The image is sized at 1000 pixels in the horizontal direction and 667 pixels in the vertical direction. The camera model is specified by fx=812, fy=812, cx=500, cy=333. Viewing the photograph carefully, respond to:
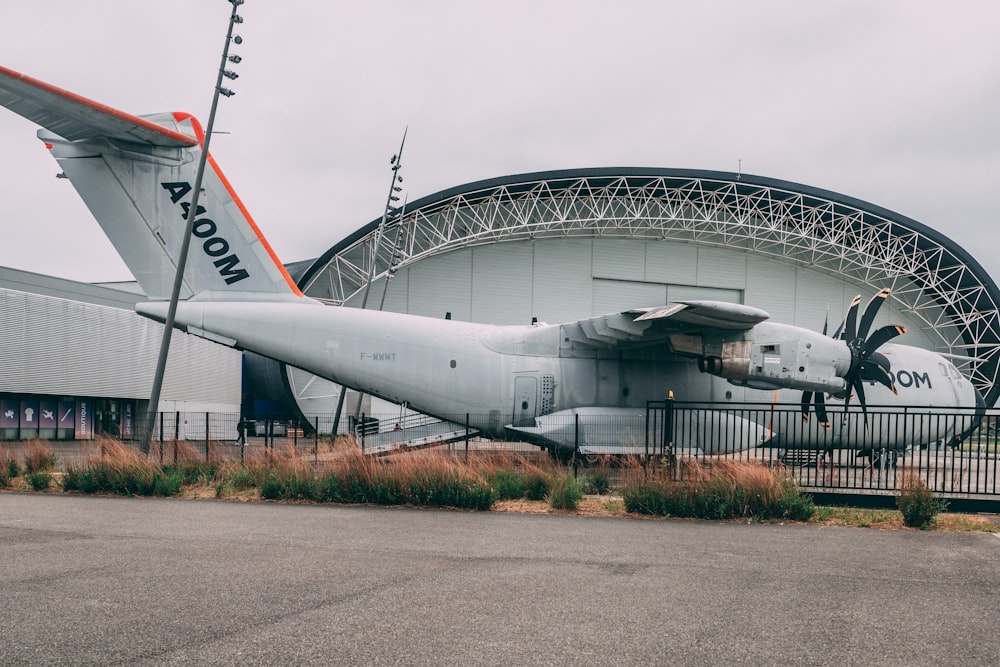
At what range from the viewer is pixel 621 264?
4538 cm

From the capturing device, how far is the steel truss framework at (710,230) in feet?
138

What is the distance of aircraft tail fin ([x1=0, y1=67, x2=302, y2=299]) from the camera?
17016 millimetres

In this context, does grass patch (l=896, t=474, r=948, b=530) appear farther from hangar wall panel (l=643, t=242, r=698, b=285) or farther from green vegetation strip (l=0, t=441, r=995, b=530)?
hangar wall panel (l=643, t=242, r=698, b=285)

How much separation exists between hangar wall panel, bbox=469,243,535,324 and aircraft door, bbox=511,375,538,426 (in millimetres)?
23853

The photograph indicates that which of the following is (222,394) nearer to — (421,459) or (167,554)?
(421,459)

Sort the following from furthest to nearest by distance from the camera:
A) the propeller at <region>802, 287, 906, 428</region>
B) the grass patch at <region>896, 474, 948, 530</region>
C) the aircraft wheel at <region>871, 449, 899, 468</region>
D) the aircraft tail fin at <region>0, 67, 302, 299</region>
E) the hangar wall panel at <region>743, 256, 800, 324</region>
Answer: the hangar wall panel at <region>743, 256, 800, 324</region> → the propeller at <region>802, 287, 906, 428</region> → the aircraft tail fin at <region>0, 67, 302, 299</region> → the aircraft wheel at <region>871, 449, 899, 468</region> → the grass patch at <region>896, 474, 948, 530</region>

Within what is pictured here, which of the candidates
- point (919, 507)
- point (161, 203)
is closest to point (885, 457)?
point (919, 507)

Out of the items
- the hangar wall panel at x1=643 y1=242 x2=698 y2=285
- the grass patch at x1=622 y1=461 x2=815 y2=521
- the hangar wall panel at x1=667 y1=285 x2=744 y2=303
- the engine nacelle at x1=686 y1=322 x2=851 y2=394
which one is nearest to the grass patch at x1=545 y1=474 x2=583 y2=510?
the grass patch at x1=622 y1=461 x2=815 y2=521

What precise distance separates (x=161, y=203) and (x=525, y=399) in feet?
31.6

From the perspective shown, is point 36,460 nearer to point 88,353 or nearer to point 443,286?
point 88,353

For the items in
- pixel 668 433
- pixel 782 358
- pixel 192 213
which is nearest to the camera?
pixel 668 433

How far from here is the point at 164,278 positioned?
1848 cm

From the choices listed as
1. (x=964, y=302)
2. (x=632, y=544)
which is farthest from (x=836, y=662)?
(x=964, y=302)

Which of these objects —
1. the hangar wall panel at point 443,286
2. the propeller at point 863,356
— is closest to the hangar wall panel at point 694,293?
the hangar wall panel at point 443,286
